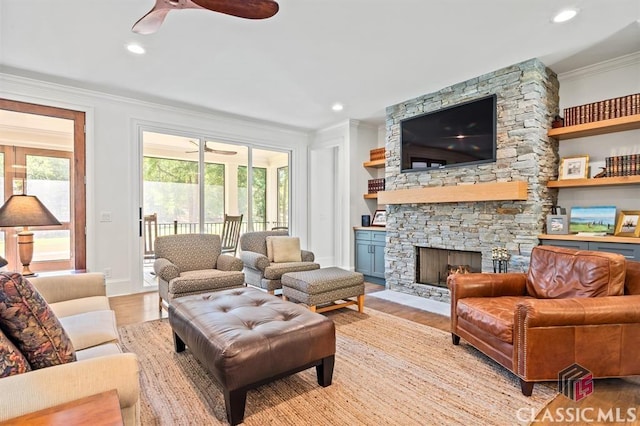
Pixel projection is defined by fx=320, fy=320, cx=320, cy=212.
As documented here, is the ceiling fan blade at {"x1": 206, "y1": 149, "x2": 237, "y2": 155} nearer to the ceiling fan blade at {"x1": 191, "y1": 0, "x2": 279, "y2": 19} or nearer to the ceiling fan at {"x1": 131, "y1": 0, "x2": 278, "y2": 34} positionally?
the ceiling fan at {"x1": 131, "y1": 0, "x2": 278, "y2": 34}

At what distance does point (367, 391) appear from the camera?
6.63 ft

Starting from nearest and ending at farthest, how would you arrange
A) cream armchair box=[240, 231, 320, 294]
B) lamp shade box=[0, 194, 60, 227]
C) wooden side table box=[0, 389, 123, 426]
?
wooden side table box=[0, 389, 123, 426] < lamp shade box=[0, 194, 60, 227] < cream armchair box=[240, 231, 320, 294]

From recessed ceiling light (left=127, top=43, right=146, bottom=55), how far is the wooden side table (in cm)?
304

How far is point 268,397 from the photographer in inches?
77.0

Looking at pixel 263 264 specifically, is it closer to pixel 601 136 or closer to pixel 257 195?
pixel 257 195

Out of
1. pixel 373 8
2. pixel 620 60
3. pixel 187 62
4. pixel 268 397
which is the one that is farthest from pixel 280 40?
pixel 620 60

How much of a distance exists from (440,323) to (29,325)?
10.4 ft

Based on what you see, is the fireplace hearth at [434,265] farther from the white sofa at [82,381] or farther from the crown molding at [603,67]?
the white sofa at [82,381]

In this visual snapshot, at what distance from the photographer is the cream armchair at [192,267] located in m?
3.18

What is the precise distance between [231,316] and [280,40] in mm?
2369

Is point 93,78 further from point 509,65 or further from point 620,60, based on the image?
point 620,60

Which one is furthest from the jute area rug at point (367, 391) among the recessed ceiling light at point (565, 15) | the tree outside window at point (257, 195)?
the tree outside window at point (257, 195)

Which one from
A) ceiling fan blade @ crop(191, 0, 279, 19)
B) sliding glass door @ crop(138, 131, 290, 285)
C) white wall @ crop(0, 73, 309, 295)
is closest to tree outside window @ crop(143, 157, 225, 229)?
sliding glass door @ crop(138, 131, 290, 285)

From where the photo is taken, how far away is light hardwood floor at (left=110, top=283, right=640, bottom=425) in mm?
1845
